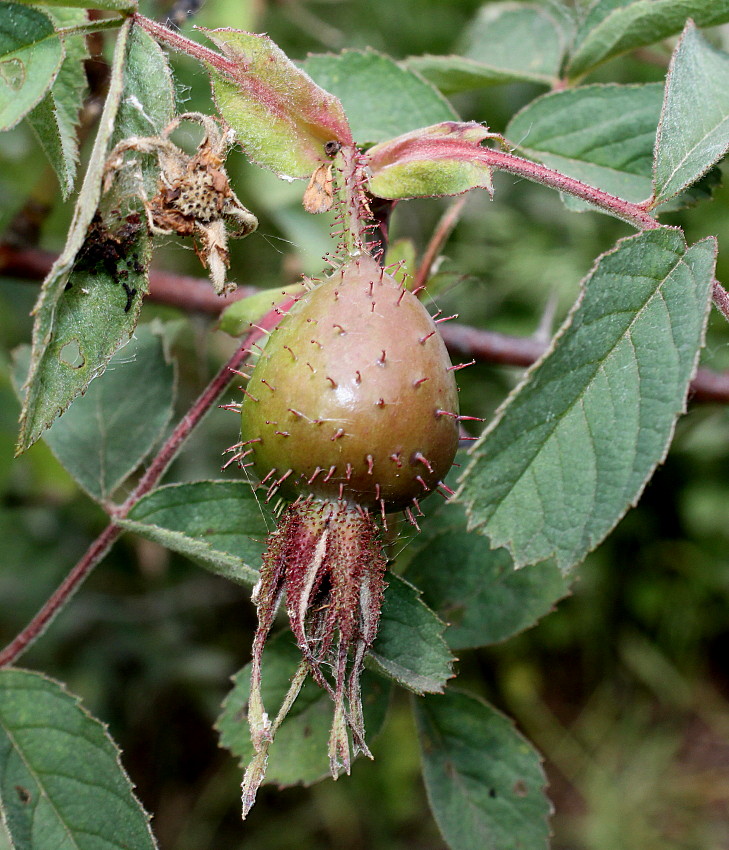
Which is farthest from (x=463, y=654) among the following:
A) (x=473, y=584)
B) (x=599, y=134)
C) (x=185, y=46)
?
(x=185, y=46)

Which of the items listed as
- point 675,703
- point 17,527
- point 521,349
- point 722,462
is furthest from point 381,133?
point 675,703

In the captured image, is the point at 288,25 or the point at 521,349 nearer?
the point at 521,349

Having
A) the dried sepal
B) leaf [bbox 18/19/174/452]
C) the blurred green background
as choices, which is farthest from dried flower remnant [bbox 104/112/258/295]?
the blurred green background

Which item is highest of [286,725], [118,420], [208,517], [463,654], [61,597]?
[208,517]

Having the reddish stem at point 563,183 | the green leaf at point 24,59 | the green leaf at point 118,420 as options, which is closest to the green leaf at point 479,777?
the green leaf at point 118,420

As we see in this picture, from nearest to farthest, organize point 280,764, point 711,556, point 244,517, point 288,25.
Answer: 1. point 244,517
2. point 280,764
3. point 288,25
4. point 711,556

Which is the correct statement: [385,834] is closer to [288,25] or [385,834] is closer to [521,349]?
[521,349]

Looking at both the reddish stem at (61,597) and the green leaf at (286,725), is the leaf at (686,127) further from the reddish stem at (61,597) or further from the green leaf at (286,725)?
the reddish stem at (61,597)

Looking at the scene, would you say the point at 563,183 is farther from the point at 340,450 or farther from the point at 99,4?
the point at 99,4
